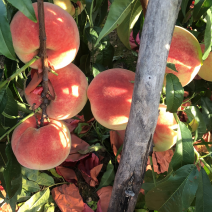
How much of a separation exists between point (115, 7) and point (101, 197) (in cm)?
113

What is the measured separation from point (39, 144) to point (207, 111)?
2.94 ft

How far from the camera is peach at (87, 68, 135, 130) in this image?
0.70 metres

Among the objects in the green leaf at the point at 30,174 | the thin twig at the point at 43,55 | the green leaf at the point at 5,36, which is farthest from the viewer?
the green leaf at the point at 30,174

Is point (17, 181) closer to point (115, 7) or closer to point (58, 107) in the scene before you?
point (58, 107)

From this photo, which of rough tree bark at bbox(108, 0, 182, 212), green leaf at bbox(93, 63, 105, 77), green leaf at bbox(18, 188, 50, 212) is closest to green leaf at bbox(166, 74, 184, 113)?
rough tree bark at bbox(108, 0, 182, 212)

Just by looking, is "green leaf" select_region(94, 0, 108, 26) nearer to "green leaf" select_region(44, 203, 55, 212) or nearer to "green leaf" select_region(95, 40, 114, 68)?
"green leaf" select_region(95, 40, 114, 68)

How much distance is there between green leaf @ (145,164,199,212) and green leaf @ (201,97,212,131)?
61cm

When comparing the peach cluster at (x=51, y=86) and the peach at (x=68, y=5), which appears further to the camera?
the peach at (x=68, y=5)

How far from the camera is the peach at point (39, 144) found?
70 centimetres

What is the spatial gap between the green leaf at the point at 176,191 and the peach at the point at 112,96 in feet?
0.85

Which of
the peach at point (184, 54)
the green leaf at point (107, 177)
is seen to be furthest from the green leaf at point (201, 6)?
the green leaf at point (107, 177)

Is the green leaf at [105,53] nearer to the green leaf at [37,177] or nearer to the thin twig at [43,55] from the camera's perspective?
the thin twig at [43,55]

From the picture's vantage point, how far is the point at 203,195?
0.58 meters

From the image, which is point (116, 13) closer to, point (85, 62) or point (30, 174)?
point (85, 62)
